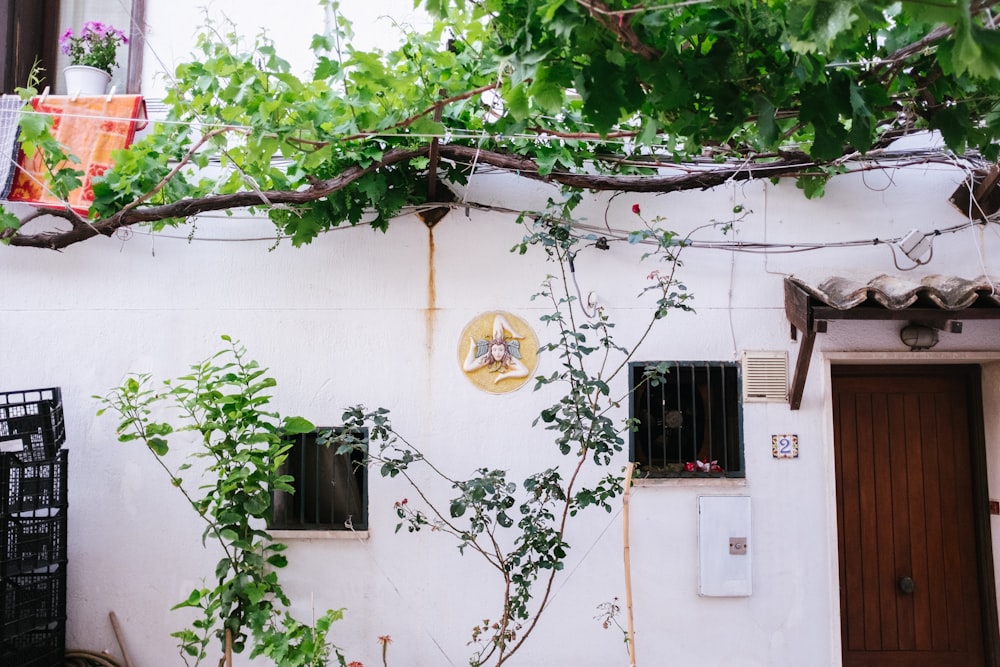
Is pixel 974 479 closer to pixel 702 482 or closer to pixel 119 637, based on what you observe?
pixel 702 482

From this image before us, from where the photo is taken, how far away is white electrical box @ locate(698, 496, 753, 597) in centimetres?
490

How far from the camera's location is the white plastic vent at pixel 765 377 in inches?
199

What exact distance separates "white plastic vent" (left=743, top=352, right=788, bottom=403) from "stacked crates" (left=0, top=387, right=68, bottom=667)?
4.48 meters

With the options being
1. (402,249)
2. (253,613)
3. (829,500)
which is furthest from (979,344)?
(253,613)

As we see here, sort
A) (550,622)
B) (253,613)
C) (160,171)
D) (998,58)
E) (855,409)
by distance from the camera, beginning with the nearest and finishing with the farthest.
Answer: (998,58) → (253,613) → (160,171) → (550,622) → (855,409)

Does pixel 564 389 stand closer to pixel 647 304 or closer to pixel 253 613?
pixel 647 304

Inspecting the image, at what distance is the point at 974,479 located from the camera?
5.23m

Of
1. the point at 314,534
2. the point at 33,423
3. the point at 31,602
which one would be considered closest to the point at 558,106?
the point at 314,534

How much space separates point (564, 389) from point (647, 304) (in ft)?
2.65

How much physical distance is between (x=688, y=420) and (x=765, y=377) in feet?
1.90

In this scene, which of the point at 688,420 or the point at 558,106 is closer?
the point at 558,106

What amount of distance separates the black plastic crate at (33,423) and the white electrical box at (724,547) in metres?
4.25

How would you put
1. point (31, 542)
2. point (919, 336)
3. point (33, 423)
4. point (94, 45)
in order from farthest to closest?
point (94, 45) < point (919, 336) < point (33, 423) < point (31, 542)

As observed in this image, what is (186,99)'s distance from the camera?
15.8ft
